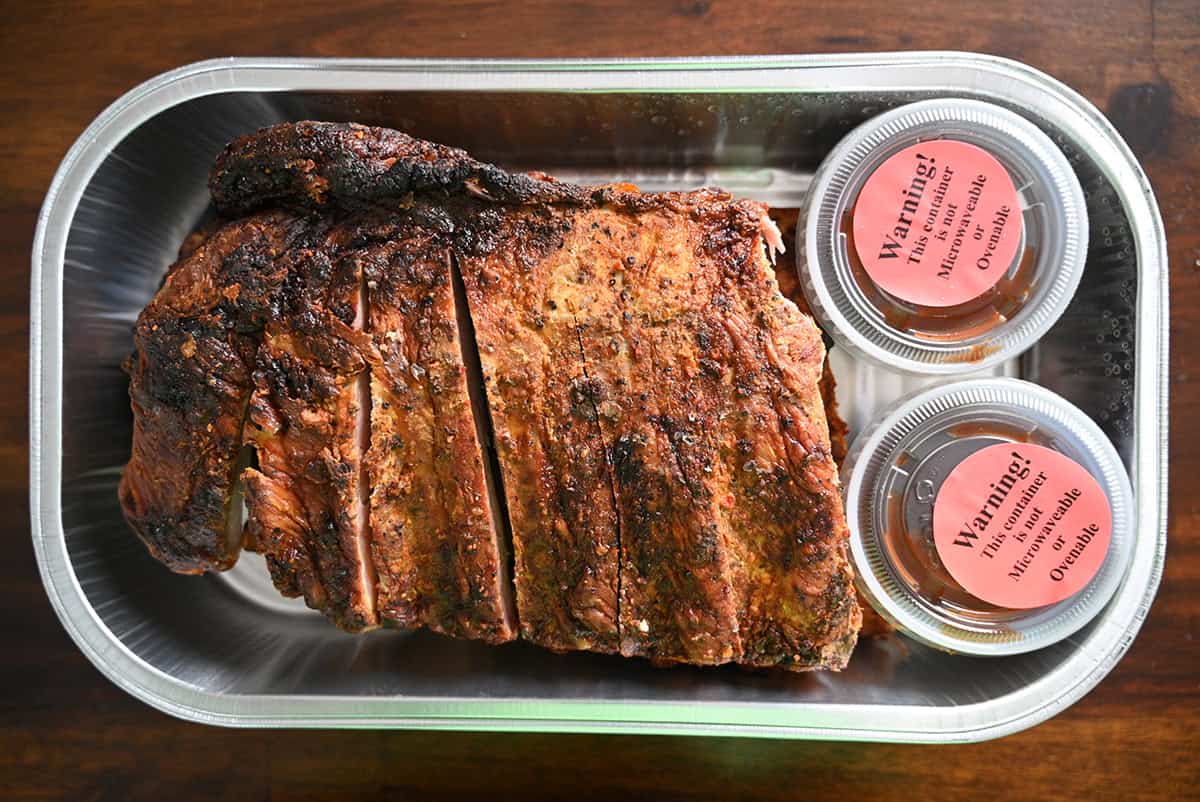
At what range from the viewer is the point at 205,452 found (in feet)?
4.44

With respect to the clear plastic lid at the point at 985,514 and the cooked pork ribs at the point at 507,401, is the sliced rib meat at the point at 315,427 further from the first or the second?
the clear plastic lid at the point at 985,514

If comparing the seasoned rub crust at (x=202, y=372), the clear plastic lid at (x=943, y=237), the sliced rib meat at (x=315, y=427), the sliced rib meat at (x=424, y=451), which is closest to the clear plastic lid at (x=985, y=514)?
the clear plastic lid at (x=943, y=237)

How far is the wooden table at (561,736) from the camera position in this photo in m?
1.71

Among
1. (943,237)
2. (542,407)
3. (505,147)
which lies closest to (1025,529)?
(943,237)

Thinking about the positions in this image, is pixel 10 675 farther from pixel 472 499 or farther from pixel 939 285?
pixel 939 285

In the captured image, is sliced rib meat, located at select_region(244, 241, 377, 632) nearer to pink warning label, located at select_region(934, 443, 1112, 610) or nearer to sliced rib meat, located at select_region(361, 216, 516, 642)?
sliced rib meat, located at select_region(361, 216, 516, 642)

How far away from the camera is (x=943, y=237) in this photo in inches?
57.1

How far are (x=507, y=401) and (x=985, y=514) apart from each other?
898 millimetres

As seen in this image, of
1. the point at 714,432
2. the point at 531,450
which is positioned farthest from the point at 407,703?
the point at 714,432

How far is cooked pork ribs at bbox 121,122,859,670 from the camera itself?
4.26 feet

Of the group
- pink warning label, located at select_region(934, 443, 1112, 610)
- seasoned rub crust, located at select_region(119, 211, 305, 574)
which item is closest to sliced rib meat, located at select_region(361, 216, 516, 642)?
seasoned rub crust, located at select_region(119, 211, 305, 574)

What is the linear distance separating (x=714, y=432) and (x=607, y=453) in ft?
0.60

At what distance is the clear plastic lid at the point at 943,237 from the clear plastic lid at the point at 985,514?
0.11 meters

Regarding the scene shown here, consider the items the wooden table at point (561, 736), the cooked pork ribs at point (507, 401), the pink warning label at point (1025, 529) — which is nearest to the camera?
the cooked pork ribs at point (507, 401)
